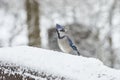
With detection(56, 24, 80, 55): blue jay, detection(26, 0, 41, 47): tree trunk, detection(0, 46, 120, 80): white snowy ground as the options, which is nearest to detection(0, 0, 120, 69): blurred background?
detection(26, 0, 41, 47): tree trunk

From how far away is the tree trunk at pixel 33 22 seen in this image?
15103 millimetres

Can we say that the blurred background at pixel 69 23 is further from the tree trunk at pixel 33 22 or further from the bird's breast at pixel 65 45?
the bird's breast at pixel 65 45

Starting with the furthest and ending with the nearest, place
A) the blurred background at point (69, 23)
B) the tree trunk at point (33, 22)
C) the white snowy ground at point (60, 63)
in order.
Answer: the tree trunk at point (33, 22) < the blurred background at point (69, 23) < the white snowy ground at point (60, 63)

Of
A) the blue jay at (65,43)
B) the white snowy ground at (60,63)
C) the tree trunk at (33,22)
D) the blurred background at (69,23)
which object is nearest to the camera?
the white snowy ground at (60,63)

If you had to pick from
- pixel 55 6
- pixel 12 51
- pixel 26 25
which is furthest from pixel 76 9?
pixel 12 51

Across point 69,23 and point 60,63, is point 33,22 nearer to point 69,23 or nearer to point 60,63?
point 69,23

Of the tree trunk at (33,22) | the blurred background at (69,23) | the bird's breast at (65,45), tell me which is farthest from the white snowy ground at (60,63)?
the tree trunk at (33,22)

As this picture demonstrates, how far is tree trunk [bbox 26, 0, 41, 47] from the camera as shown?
1510 centimetres

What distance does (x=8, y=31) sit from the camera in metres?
15.8

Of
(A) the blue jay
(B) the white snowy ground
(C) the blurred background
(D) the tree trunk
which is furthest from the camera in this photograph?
(D) the tree trunk

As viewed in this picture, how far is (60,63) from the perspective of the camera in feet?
18.4

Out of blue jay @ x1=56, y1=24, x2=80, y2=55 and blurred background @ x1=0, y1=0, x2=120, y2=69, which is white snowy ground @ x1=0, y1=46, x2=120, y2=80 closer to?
blue jay @ x1=56, y1=24, x2=80, y2=55

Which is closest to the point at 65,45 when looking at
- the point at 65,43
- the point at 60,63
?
the point at 65,43

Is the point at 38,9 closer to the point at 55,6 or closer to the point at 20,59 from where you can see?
the point at 55,6
